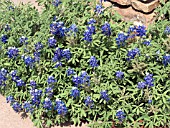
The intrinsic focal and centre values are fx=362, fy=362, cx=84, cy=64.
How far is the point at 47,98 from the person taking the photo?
4047mm

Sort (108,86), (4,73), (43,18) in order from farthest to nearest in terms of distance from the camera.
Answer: (43,18), (4,73), (108,86)

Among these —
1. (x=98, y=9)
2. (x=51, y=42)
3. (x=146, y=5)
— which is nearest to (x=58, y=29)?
(x=51, y=42)

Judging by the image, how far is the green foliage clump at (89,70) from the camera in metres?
4.03

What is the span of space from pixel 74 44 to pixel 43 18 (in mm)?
686

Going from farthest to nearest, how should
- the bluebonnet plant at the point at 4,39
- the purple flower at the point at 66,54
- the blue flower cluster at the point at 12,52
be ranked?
the bluebonnet plant at the point at 4,39, the blue flower cluster at the point at 12,52, the purple flower at the point at 66,54

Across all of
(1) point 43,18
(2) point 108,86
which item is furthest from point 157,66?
(1) point 43,18

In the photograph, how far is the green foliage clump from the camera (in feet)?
13.2

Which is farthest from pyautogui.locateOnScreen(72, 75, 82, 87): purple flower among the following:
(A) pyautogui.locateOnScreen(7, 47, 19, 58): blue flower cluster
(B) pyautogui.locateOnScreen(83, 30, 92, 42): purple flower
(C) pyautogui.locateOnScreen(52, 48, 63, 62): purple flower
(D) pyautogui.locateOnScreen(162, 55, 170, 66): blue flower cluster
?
(D) pyautogui.locateOnScreen(162, 55, 170, 66): blue flower cluster

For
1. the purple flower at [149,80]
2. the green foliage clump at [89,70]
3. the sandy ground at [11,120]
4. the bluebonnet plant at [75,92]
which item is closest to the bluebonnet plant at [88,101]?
the green foliage clump at [89,70]

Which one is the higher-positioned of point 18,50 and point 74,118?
point 18,50

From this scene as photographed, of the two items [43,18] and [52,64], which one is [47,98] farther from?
[43,18]

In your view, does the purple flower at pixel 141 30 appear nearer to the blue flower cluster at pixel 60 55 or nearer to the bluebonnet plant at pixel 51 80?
the blue flower cluster at pixel 60 55

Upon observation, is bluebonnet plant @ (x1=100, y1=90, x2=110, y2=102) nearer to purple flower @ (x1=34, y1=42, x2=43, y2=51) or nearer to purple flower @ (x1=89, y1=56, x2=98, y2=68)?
purple flower @ (x1=89, y1=56, x2=98, y2=68)

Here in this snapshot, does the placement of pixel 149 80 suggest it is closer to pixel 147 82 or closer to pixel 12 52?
pixel 147 82
